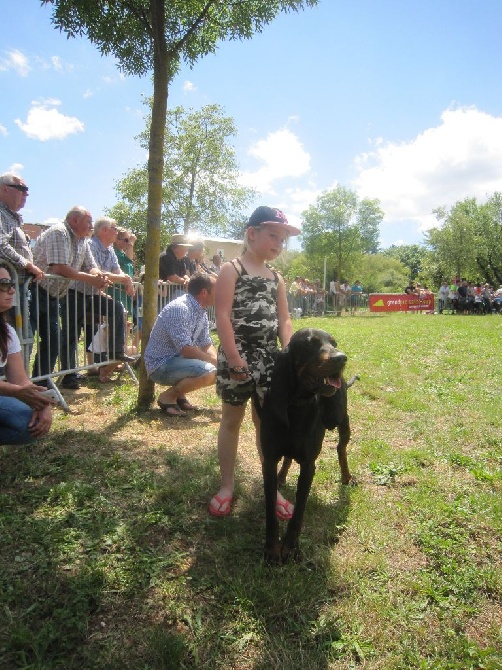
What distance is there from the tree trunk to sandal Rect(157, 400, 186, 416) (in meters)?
0.19

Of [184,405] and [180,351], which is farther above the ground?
[180,351]

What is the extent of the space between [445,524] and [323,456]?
4.21ft

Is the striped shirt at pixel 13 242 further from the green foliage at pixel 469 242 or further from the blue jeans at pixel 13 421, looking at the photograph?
the green foliage at pixel 469 242

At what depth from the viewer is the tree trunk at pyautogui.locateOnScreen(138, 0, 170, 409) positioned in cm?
475

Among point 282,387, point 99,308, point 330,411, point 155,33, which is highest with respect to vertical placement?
point 155,33

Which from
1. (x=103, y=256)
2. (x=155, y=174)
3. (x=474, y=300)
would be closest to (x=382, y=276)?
(x=474, y=300)

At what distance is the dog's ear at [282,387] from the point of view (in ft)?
7.73

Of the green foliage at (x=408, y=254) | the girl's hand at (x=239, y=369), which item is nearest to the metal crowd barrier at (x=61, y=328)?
the girl's hand at (x=239, y=369)

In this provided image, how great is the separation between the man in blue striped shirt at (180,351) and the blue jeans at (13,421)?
191 cm

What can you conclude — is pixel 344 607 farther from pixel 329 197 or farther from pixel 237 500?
pixel 329 197

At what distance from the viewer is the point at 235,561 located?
2.46m

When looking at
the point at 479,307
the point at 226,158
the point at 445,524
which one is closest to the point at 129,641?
the point at 445,524

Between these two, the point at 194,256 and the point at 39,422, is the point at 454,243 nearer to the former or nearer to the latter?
the point at 194,256

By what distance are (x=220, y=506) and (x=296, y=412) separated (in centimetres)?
89
